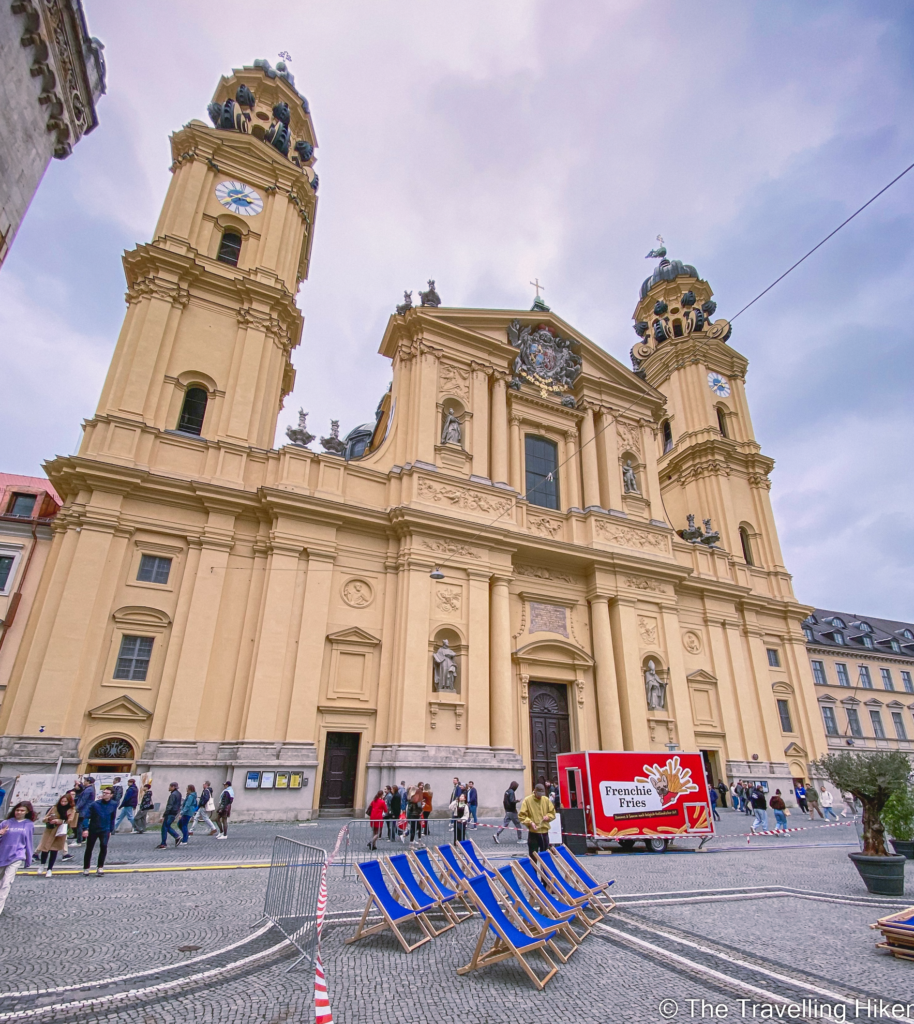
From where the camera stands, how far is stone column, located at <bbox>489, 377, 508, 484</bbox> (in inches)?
942

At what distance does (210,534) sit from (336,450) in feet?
17.3

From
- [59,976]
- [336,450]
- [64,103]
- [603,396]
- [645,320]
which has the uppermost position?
[645,320]

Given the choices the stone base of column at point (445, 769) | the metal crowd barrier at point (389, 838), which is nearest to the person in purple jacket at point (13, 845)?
the metal crowd barrier at point (389, 838)

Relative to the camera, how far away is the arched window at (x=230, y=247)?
24391 millimetres

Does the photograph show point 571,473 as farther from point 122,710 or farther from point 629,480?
point 122,710

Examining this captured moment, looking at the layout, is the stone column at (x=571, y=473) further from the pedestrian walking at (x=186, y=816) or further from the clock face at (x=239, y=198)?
the pedestrian walking at (x=186, y=816)

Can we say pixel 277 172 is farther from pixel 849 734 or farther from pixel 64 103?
pixel 849 734

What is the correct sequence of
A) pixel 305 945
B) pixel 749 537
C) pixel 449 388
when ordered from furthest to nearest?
pixel 749 537 < pixel 449 388 < pixel 305 945

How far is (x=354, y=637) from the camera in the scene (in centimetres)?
1939

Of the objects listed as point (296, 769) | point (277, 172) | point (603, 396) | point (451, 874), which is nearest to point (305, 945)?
point (451, 874)

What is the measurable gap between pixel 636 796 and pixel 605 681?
9.14 metres

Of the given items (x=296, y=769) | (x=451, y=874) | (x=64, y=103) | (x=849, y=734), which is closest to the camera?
(x=64, y=103)

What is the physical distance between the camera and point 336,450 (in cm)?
2139

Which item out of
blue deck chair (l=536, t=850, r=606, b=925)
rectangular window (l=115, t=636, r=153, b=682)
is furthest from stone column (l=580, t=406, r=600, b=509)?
blue deck chair (l=536, t=850, r=606, b=925)
